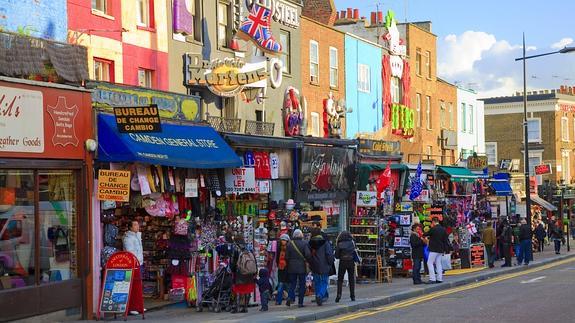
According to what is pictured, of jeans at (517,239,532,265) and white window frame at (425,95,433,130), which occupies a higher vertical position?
white window frame at (425,95,433,130)

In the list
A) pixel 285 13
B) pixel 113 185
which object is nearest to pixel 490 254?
pixel 285 13

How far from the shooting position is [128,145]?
1806 centimetres

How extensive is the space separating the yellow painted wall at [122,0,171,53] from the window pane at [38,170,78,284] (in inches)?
211

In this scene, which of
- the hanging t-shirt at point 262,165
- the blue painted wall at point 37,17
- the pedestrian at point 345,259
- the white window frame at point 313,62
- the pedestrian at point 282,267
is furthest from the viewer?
the white window frame at point 313,62

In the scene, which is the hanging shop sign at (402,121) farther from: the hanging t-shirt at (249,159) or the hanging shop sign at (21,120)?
the hanging shop sign at (21,120)

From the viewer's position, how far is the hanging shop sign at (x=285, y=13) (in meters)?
28.5

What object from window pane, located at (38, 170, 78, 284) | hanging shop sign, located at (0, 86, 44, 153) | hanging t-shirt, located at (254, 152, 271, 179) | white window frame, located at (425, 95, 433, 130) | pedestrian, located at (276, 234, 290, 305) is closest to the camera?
hanging shop sign, located at (0, 86, 44, 153)

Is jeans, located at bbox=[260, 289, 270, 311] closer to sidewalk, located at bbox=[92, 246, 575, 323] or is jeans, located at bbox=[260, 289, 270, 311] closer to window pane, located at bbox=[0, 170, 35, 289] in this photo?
sidewalk, located at bbox=[92, 246, 575, 323]

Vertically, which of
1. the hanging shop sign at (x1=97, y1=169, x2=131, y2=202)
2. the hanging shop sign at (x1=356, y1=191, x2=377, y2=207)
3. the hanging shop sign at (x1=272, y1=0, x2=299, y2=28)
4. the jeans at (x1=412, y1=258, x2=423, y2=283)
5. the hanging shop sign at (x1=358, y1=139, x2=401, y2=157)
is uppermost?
the hanging shop sign at (x1=272, y1=0, x2=299, y2=28)

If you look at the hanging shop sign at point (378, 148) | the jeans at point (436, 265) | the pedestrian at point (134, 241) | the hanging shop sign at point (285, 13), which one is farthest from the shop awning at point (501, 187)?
the pedestrian at point (134, 241)

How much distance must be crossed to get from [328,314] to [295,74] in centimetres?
1295

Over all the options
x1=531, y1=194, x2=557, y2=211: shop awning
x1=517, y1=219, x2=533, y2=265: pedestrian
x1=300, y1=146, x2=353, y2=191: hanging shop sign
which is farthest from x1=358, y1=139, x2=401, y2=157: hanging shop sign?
x1=531, y1=194, x2=557, y2=211: shop awning

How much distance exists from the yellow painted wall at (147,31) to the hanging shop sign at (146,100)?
183 centimetres

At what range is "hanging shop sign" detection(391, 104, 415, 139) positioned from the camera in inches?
1501
